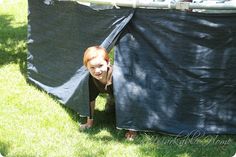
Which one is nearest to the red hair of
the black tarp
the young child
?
the young child

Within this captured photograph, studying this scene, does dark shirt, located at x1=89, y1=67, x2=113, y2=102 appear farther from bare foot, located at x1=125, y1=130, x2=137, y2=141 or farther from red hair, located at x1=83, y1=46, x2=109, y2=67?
bare foot, located at x1=125, y1=130, x2=137, y2=141

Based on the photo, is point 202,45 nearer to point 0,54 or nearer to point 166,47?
point 166,47

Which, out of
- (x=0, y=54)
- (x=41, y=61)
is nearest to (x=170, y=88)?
(x=41, y=61)

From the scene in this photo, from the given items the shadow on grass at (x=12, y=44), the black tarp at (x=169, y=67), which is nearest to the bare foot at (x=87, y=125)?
the black tarp at (x=169, y=67)

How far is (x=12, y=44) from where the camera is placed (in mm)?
8336

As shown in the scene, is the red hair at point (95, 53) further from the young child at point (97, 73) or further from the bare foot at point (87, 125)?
the bare foot at point (87, 125)

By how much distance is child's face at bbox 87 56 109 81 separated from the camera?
4.73m

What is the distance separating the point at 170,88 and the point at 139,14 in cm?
75

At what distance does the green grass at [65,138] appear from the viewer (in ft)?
15.5

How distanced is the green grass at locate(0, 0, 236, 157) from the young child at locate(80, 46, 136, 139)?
17cm

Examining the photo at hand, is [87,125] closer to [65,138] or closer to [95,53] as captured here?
[65,138]

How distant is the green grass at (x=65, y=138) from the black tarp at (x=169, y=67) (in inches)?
5.8

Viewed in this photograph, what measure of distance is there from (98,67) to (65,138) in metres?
0.79

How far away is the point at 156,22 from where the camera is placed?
15.4 ft
